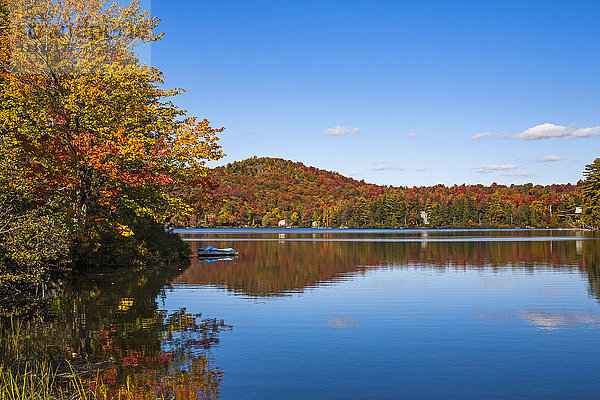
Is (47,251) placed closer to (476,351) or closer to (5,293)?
(5,293)

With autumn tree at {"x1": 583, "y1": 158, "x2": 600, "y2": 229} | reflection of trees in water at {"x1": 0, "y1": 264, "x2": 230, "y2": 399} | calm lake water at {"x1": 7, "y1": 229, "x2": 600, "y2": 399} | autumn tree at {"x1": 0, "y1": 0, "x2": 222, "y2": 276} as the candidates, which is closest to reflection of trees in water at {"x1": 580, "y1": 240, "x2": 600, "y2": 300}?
calm lake water at {"x1": 7, "y1": 229, "x2": 600, "y2": 399}

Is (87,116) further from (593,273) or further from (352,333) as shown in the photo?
(593,273)

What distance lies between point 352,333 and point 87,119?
2700 cm

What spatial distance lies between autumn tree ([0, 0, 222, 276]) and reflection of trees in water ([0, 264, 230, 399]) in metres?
11.2

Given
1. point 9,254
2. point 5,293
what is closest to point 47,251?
point 9,254

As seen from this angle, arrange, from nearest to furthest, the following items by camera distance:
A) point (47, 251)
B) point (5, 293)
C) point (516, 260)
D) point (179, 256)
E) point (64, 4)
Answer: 1. point (47, 251)
2. point (5, 293)
3. point (64, 4)
4. point (516, 260)
5. point (179, 256)

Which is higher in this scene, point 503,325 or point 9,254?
point 9,254

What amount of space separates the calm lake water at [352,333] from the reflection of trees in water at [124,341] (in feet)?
0.29

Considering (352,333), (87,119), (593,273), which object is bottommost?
(352,333)

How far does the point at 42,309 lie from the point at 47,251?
3.21 meters

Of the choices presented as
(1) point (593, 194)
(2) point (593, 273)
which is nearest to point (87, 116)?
(2) point (593, 273)

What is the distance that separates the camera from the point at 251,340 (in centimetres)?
1927

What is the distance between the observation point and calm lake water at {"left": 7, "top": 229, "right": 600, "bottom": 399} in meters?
14.3

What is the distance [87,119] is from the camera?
131 ft
